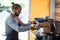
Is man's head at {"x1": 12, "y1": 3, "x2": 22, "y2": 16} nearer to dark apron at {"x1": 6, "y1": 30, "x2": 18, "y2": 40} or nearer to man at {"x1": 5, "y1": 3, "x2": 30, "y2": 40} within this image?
man at {"x1": 5, "y1": 3, "x2": 30, "y2": 40}

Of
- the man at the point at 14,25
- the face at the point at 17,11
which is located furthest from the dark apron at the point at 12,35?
→ the face at the point at 17,11

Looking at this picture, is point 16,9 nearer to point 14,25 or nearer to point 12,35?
point 14,25

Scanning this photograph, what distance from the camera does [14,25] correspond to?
3121 mm

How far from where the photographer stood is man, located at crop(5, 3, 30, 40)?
10.4 ft

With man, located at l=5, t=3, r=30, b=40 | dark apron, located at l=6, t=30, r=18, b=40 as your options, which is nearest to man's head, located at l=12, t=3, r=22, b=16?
man, located at l=5, t=3, r=30, b=40

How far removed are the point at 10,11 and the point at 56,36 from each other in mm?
1547

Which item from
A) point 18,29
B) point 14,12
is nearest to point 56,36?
point 18,29

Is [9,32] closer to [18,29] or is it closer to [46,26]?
[18,29]

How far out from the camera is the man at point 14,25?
124 inches

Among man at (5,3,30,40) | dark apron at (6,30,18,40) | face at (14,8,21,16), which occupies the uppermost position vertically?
face at (14,8,21,16)

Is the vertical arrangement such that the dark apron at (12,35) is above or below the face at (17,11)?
below

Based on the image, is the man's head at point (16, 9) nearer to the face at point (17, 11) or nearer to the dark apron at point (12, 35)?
the face at point (17, 11)

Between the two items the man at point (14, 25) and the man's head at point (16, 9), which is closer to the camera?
the man at point (14, 25)

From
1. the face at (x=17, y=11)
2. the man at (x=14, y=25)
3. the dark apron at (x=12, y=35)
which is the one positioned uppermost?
the face at (x=17, y=11)
